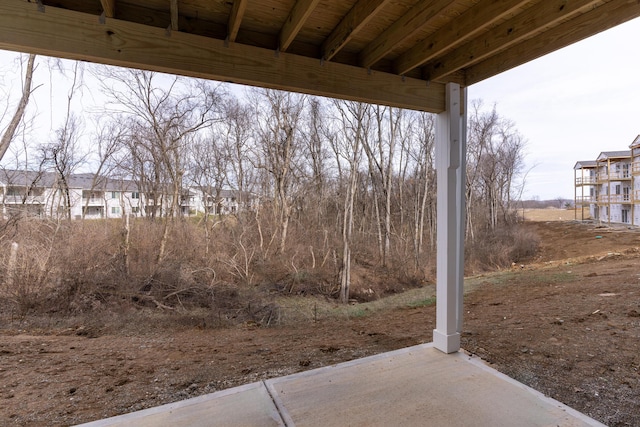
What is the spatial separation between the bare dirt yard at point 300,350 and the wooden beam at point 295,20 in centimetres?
258

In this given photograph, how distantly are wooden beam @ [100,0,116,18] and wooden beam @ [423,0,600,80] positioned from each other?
2.17 m

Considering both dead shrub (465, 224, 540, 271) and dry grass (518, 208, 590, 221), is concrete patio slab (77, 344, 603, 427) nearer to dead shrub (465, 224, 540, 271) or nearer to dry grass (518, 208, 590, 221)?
dead shrub (465, 224, 540, 271)

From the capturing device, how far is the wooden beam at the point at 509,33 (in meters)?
1.53

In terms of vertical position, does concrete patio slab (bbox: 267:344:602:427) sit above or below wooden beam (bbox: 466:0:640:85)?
Result: below

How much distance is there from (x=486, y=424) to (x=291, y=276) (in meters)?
6.04

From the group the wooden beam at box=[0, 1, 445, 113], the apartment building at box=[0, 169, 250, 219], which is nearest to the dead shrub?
the apartment building at box=[0, 169, 250, 219]

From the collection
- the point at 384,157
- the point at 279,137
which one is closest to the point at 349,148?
the point at 384,157

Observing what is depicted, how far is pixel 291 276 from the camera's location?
744 centimetres

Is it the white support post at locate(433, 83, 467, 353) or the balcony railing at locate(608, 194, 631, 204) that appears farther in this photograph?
the balcony railing at locate(608, 194, 631, 204)

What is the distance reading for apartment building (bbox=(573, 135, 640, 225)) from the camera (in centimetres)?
1412

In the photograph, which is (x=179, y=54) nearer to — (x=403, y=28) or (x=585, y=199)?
(x=403, y=28)

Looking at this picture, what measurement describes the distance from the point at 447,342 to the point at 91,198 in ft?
32.5

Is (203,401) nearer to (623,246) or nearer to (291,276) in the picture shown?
(291,276)

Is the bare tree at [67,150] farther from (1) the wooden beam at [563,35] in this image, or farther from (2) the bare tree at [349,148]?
(1) the wooden beam at [563,35]
